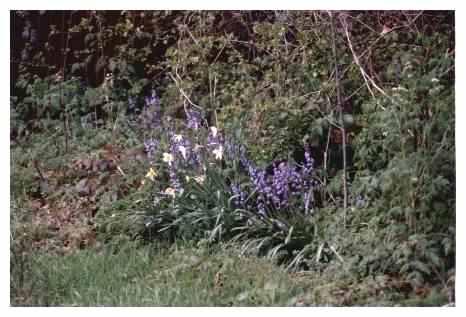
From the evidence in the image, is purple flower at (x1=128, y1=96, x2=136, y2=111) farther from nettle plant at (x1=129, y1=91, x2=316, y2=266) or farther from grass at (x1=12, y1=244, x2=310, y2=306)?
grass at (x1=12, y1=244, x2=310, y2=306)

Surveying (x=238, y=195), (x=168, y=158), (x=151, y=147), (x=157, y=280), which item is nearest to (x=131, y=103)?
(x=151, y=147)

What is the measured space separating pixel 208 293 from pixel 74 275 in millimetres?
868

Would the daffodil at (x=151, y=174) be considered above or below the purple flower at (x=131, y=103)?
below

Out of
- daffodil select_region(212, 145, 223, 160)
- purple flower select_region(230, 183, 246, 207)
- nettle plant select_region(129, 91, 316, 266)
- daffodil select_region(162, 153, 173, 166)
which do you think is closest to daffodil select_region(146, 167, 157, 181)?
nettle plant select_region(129, 91, 316, 266)

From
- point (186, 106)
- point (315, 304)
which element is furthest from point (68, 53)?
point (315, 304)

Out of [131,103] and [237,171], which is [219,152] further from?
[131,103]

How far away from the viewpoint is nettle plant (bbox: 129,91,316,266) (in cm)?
423

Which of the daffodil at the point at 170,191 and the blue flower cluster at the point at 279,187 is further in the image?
the daffodil at the point at 170,191

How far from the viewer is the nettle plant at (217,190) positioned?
13.9ft

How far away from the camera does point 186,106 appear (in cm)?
479

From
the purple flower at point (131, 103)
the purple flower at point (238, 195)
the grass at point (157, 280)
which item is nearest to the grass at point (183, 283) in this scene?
the grass at point (157, 280)

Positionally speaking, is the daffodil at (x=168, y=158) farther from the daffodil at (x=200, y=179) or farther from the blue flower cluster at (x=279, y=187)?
the blue flower cluster at (x=279, y=187)

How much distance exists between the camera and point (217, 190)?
4.39 meters
